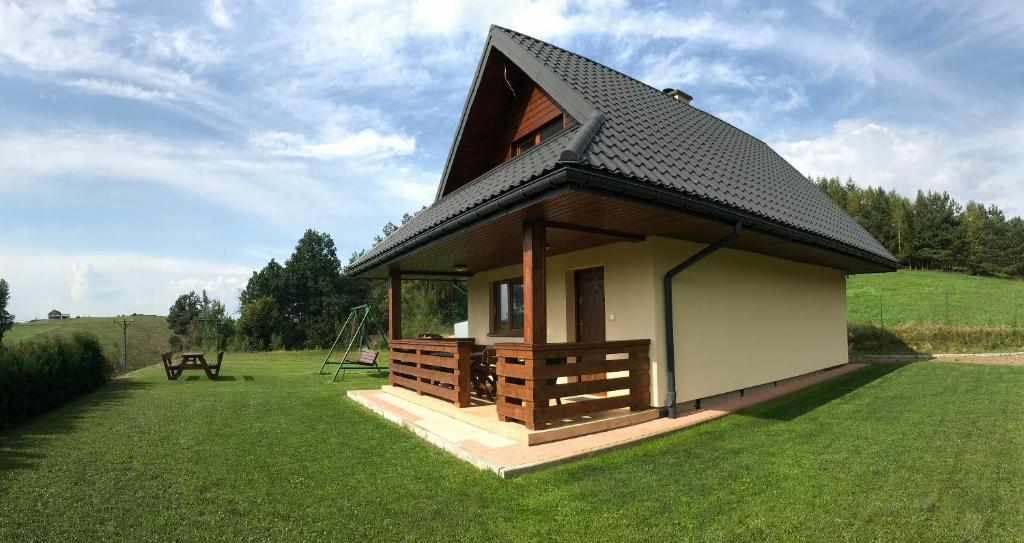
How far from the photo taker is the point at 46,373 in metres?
8.73

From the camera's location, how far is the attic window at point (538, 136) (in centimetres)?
852

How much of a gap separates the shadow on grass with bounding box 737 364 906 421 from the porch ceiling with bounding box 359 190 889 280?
2.37m

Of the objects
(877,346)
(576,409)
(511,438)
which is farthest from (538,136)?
(877,346)

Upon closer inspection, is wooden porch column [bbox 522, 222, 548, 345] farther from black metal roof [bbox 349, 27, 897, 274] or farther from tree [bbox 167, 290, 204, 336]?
tree [bbox 167, 290, 204, 336]

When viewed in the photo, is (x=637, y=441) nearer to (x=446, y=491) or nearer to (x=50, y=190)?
(x=446, y=491)

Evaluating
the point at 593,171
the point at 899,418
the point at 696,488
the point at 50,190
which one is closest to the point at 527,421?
the point at 696,488

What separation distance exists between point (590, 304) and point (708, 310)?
1.87m

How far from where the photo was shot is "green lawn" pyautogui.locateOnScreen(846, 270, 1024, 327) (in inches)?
742

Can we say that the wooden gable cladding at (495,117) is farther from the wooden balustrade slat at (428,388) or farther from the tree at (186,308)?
the tree at (186,308)

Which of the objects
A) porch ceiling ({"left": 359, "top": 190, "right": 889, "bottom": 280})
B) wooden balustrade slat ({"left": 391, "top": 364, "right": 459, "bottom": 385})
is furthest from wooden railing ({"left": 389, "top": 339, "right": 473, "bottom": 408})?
porch ceiling ({"left": 359, "top": 190, "right": 889, "bottom": 280})

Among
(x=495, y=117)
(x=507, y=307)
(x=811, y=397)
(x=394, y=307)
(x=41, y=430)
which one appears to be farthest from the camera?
(x=507, y=307)

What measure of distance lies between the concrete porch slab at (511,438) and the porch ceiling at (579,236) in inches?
96.9

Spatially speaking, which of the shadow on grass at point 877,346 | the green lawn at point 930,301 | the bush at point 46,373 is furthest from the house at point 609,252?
the green lawn at point 930,301

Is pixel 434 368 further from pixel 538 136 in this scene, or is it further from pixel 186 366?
pixel 186 366
